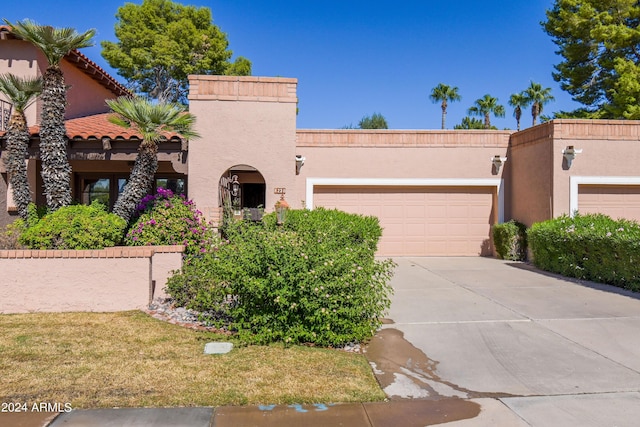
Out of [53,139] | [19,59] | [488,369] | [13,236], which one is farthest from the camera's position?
[19,59]

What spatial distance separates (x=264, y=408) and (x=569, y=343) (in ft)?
13.0

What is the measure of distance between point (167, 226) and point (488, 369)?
6.29m

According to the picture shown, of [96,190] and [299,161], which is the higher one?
[299,161]

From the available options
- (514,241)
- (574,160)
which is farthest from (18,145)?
(574,160)

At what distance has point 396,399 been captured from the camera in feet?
14.4

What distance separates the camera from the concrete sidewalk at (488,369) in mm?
3951

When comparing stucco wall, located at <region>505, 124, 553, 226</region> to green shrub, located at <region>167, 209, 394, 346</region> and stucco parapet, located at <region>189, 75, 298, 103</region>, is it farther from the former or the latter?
green shrub, located at <region>167, 209, 394, 346</region>

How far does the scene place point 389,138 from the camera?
15.3 m

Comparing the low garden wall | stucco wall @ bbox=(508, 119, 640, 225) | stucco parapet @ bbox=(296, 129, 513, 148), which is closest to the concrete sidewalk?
the low garden wall

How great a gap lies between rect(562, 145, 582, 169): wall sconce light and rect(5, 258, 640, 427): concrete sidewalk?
5223 millimetres

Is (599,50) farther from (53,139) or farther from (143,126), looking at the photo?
(53,139)

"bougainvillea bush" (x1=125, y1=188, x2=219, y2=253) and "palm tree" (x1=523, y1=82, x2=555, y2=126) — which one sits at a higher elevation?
"palm tree" (x1=523, y1=82, x2=555, y2=126)

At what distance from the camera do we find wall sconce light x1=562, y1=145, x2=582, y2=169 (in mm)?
13305

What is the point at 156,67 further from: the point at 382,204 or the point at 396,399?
the point at 396,399
